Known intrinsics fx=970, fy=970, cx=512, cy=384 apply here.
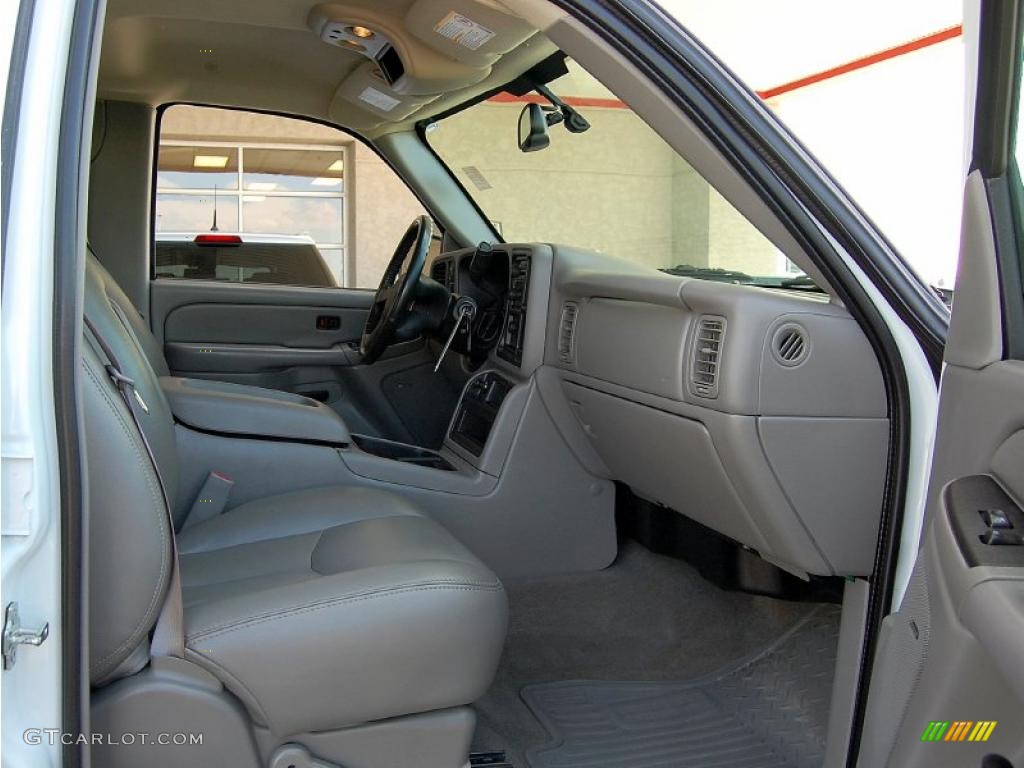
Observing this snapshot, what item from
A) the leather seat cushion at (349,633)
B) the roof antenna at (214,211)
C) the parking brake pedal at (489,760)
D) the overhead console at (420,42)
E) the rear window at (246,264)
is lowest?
the parking brake pedal at (489,760)

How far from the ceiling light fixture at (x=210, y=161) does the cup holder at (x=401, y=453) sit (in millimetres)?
1532

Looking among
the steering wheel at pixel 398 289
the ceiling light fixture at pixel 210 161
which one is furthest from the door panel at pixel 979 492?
the ceiling light fixture at pixel 210 161

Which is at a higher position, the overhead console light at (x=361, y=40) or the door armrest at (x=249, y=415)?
the overhead console light at (x=361, y=40)

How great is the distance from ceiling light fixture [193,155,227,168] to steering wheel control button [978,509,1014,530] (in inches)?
128

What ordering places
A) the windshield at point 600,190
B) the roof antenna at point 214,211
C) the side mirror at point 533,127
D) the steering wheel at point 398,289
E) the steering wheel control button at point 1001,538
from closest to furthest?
the steering wheel control button at point 1001,538, the windshield at point 600,190, the side mirror at point 533,127, the steering wheel at point 398,289, the roof antenna at point 214,211

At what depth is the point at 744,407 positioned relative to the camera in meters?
1.71

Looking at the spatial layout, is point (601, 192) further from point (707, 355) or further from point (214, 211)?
point (214, 211)

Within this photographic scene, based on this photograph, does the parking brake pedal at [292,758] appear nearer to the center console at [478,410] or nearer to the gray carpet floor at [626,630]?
the gray carpet floor at [626,630]

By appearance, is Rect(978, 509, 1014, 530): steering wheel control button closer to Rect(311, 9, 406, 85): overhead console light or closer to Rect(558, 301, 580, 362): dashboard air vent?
Rect(558, 301, 580, 362): dashboard air vent

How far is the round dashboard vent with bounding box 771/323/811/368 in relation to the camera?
5.50 feet

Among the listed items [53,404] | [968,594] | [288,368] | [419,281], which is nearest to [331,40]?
[419,281]

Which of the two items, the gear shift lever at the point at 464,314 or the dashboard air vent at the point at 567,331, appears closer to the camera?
the dashboard air vent at the point at 567,331

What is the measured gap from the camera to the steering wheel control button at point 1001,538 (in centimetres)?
95

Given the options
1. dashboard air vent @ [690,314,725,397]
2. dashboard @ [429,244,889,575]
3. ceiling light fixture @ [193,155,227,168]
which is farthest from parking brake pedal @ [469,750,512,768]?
ceiling light fixture @ [193,155,227,168]
